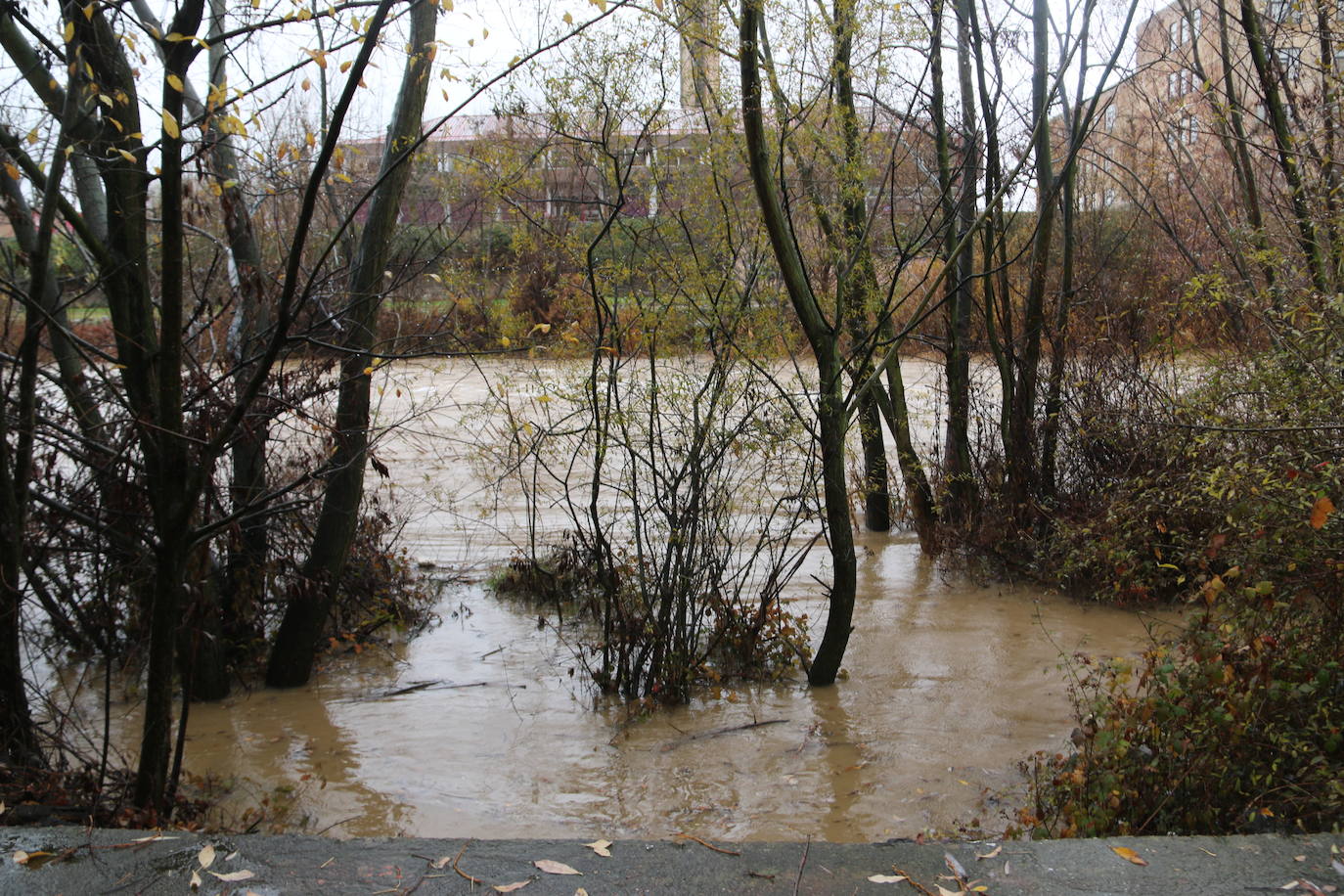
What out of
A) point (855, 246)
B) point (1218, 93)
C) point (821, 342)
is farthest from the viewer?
point (1218, 93)

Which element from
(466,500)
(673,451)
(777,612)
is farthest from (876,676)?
(466,500)

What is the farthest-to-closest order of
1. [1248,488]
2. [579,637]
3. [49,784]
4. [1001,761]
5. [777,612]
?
[579,637] → [777,612] → [1001,761] → [1248,488] → [49,784]

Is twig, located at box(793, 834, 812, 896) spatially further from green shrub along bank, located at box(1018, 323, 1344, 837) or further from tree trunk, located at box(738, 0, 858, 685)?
tree trunk, located at box(738, 0, 858, 685)

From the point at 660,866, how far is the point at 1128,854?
108cm

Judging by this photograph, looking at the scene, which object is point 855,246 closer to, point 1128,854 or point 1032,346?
point 1032,346

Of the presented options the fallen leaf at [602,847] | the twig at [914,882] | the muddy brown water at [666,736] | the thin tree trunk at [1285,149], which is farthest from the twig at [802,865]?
the thin tree trunk at [1285,149]

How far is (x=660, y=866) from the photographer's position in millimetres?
2486

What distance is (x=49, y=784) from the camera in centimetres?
339

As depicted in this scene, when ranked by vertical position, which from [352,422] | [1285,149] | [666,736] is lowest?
[666,736]

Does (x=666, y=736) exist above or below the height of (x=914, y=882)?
below

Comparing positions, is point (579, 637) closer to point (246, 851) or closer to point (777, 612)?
point (777, 612)

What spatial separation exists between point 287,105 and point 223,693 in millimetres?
5273

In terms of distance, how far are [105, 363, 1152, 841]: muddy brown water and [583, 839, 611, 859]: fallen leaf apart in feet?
5.59

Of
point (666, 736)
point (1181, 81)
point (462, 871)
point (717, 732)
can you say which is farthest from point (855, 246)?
point (1181, 81)
